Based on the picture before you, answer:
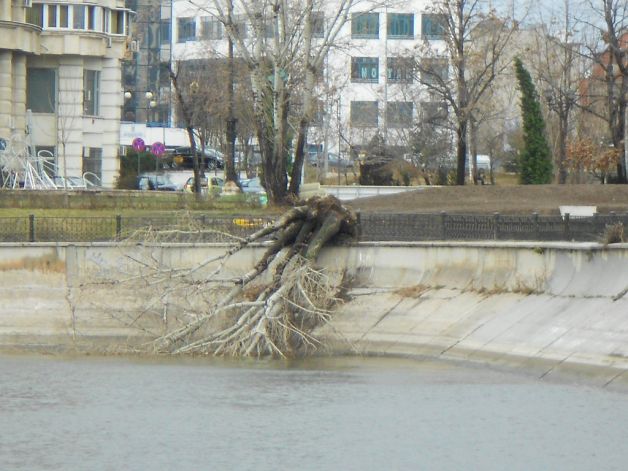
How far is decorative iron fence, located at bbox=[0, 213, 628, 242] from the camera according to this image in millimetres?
28688

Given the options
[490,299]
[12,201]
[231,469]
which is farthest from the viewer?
[12,201]

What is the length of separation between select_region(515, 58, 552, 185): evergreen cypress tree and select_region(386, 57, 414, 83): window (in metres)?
10.1

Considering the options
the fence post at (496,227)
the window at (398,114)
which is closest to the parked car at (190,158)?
the window at (398,114)

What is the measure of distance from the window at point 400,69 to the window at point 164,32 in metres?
38.9

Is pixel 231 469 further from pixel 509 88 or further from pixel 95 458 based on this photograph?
pixel 509 88

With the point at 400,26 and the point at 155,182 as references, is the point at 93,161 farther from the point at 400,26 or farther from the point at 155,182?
the point at 400,26

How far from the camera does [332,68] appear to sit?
7131 cm

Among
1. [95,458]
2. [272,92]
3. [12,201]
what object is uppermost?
[272,92]

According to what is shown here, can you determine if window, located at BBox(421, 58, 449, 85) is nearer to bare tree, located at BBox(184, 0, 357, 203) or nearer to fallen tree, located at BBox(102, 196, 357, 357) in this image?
bare tree, located at BBox(184, 0, 357, 203)

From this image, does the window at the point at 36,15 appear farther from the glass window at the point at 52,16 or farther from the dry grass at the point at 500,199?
the dry grass at the point at 500,199

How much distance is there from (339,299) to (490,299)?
3124 mm

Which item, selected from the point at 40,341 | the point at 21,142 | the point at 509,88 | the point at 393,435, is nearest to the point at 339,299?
the point at 40,341

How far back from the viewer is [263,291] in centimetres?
2828

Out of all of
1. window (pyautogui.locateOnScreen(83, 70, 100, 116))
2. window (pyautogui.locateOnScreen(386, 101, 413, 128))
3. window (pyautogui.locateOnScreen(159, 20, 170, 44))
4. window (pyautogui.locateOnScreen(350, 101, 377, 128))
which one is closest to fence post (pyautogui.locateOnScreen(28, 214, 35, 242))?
window (pyautogui.locateOnScreen(83, 70, 100, 116))
